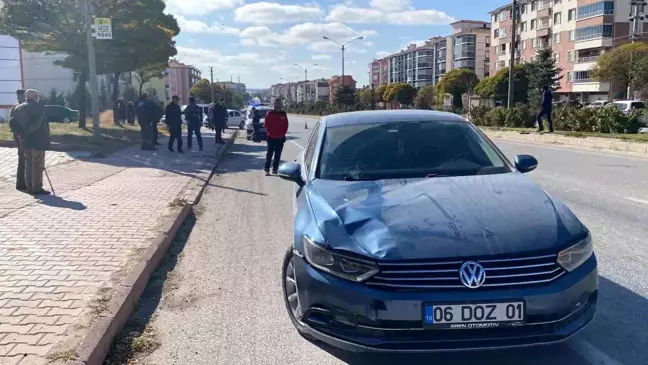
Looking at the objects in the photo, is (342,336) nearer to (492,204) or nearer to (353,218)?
(353,218)

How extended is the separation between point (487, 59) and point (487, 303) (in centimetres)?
11744

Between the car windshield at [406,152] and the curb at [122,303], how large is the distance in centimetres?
192

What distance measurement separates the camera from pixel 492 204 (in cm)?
383

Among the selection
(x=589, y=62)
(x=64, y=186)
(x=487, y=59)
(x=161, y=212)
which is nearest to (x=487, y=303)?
(x=161, y=212)

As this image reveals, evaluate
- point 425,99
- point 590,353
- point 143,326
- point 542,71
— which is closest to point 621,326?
point 590,353

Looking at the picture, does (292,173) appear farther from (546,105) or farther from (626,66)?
(626,66)

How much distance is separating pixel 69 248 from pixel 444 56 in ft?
434

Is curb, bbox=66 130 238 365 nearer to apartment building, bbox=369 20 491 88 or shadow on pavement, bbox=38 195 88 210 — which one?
shadow on pavement, bbox=38 195 88 210

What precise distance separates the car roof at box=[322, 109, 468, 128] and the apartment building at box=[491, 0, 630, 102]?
60.5m

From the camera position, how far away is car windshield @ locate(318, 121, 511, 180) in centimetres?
474

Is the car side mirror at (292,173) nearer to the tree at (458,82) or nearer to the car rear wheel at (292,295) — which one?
the car rear wheel at (292,295)

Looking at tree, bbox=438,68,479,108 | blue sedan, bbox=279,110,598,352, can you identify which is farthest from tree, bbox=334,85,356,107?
blue sedan, bbox=279,110,598,352

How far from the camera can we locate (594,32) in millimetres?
72312

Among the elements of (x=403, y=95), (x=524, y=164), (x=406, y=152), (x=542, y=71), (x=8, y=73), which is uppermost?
(x=542, y=71)
